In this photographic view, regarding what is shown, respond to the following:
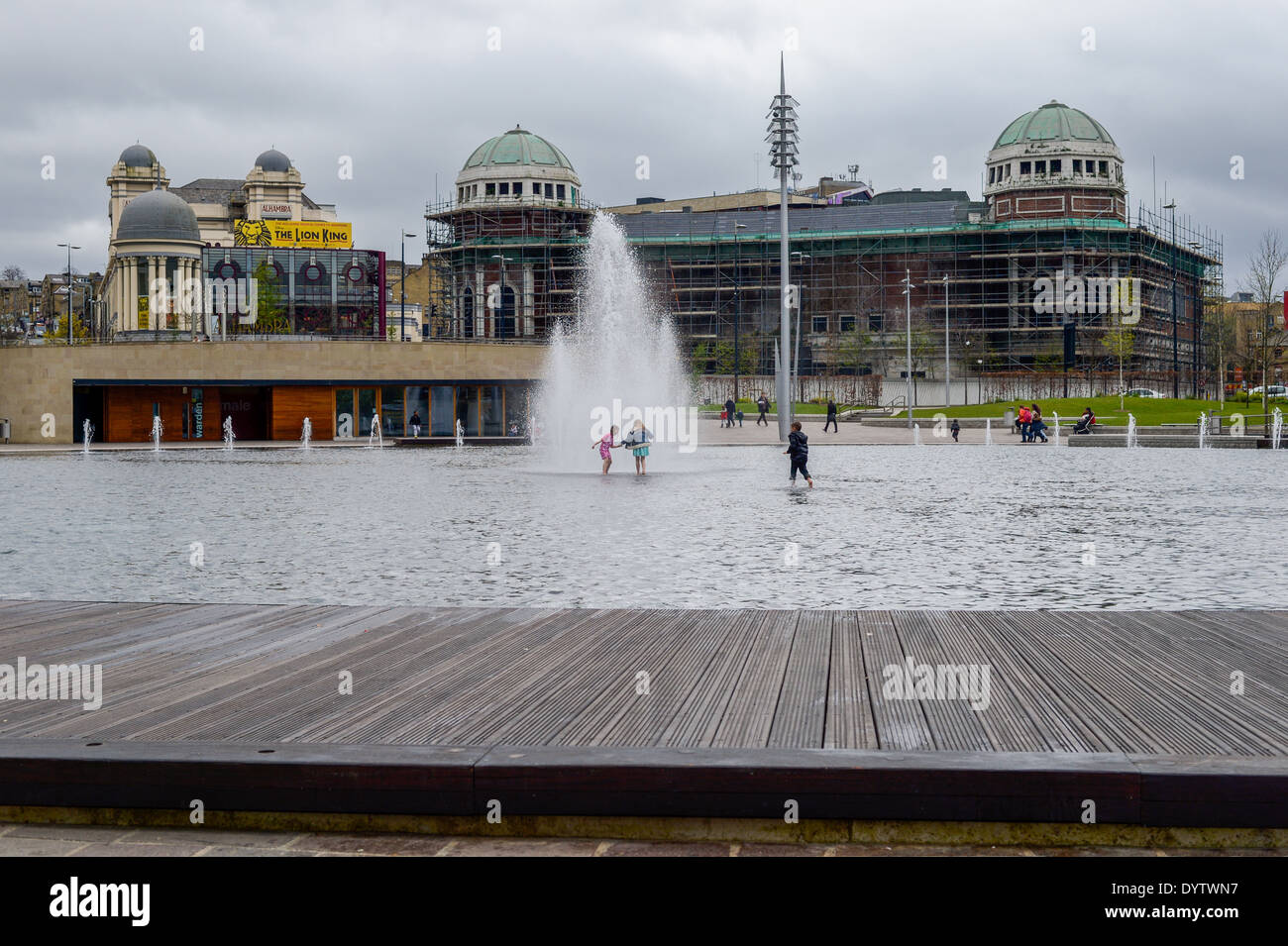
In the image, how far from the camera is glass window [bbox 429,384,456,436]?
59000 millimetres

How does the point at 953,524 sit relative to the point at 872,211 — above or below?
below

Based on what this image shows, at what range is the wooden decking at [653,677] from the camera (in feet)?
18.6

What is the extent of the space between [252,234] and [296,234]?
17.4ft

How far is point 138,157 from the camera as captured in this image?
453 feet

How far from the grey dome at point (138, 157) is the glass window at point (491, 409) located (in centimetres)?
9661

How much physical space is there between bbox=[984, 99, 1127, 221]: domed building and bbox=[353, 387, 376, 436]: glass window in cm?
5323

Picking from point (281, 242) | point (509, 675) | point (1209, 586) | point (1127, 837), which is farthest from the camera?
point (281, 242)

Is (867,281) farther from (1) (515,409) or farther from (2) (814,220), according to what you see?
(1) (515,409)

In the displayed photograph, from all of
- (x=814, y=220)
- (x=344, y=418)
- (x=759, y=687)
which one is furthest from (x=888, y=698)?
(x=814, y=220)

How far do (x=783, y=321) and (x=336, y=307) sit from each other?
51.1 m

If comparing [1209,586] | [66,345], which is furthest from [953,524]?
[66,345]

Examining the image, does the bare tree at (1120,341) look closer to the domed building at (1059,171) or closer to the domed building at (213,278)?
the domed building at (1059,171)
